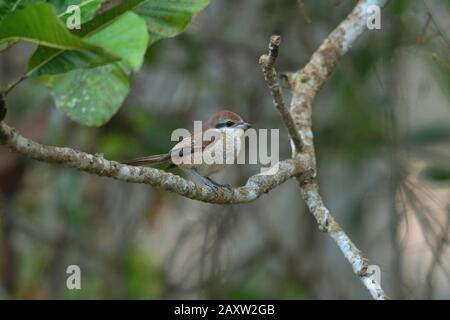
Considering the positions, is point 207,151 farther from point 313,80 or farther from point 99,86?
point 99,86

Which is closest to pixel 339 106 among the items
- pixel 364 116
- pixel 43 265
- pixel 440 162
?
pixel 364 116

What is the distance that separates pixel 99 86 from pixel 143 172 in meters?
0.35

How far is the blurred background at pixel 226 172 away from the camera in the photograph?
556 centimetres

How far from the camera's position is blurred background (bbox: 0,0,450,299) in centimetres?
556

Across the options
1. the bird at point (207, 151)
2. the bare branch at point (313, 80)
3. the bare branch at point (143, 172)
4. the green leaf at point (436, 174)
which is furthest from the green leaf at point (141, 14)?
the green leaf at point (436, 174)

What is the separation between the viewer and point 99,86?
2588 millimetres

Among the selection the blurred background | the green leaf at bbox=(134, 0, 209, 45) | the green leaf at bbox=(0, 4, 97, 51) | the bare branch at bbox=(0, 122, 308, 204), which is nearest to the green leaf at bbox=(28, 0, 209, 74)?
the green leaf at bbox=(134, 0, 209, 45)

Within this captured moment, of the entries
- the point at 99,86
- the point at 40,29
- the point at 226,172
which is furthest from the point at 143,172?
the point at 226,172

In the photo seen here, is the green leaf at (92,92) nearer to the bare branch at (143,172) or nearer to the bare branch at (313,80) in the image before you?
the bare branch at (143,172)

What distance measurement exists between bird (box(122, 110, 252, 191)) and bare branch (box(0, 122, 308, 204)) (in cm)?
67

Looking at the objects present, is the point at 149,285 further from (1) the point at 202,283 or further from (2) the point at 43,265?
(1) the point at 202,283

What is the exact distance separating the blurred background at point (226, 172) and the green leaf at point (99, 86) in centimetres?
248

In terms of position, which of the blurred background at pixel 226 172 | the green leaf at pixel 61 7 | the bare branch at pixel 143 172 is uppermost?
the blurred background at pixel 226 172

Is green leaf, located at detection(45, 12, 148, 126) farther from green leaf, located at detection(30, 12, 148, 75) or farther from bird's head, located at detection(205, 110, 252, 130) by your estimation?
bird's head, located at detection(205, 110, 252, 130)
